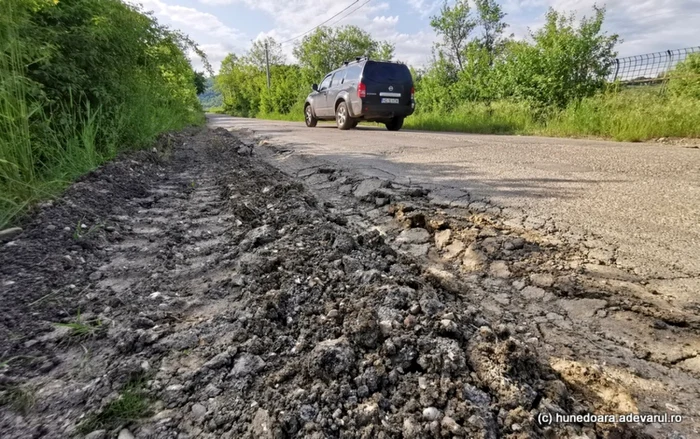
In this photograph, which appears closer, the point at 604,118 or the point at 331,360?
the point at 331,360

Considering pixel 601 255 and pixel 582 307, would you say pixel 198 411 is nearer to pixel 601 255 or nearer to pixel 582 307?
pixel 582 307

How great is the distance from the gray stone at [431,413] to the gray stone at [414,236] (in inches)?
57.3


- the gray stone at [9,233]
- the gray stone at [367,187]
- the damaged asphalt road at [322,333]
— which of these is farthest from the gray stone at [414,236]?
the gray stone at [9,233]

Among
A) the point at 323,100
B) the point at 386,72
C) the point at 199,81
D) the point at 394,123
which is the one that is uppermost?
the point at 199,81

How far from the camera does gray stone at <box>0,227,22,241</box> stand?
2.18 meters

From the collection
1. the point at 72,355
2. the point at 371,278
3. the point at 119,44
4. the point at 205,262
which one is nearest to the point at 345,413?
the point at 371,278

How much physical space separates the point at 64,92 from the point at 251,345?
12.5 ft

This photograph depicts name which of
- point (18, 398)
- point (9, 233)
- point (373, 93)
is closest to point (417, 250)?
point (18, 398)

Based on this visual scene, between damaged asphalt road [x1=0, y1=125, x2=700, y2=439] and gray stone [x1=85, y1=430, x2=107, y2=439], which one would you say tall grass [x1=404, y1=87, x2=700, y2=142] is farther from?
gray stone [x1=85, y1=430, x2=107, y2=439]

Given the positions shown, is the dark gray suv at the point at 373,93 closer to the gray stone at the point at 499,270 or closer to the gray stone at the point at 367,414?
the gray stone at the point at 499,270

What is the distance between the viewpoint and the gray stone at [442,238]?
2375mm

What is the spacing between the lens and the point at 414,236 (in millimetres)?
2506

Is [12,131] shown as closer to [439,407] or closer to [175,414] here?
[175,414]

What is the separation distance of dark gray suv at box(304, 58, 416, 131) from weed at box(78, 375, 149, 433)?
9776 mm
